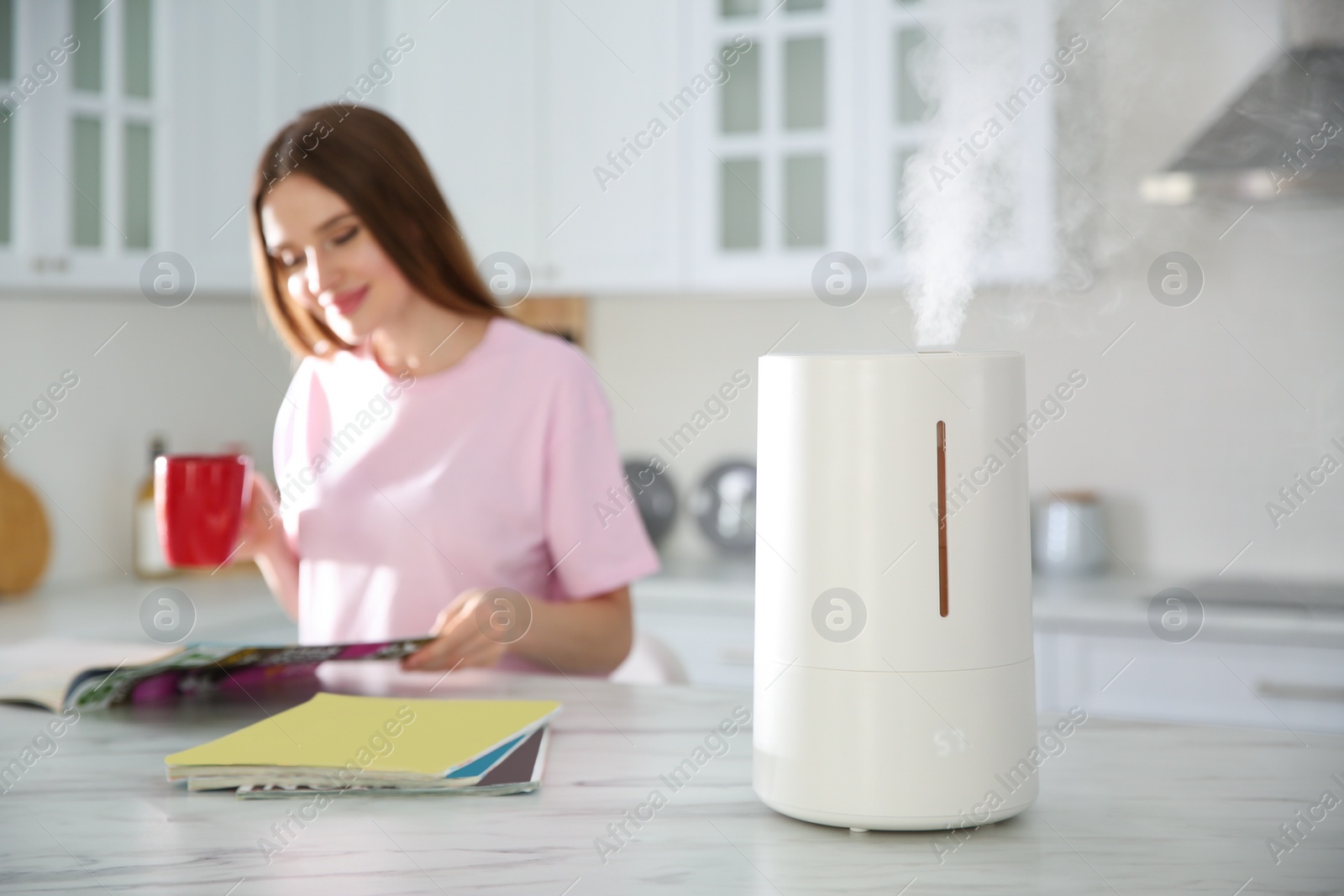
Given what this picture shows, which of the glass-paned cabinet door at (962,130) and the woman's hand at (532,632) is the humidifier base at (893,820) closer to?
the woman's hand at (532,632)

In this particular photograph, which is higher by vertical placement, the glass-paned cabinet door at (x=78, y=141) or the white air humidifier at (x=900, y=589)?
the glass-paned cabinet door at (x=78, y=141)

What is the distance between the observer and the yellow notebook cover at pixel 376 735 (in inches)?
31.9

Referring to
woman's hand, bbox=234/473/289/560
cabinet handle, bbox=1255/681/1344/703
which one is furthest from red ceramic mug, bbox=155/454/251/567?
cabinet handle, bbox=1255/681/1344/703

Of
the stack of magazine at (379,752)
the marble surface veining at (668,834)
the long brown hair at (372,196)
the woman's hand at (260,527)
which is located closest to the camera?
the marble surface veining at (668,834)

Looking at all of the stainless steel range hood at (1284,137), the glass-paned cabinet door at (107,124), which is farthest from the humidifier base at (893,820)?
the glass-paned cabinet door at (107,124)

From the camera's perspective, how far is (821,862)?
0.66 meters

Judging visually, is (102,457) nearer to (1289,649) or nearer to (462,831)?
(462,831)

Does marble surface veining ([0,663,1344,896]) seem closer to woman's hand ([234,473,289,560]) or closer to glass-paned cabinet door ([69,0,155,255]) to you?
woman's hand ([234,473,289,560])

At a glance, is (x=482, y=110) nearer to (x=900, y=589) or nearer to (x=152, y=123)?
(x=152, y=123)

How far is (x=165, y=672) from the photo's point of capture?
3.41 feet

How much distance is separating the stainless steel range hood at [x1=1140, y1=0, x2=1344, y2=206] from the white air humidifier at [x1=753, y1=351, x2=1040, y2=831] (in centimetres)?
188

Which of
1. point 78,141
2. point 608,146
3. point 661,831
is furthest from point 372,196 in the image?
point 608,146

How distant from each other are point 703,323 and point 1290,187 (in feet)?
4.37

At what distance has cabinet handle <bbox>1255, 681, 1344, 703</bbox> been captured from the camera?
2109 millimetres
